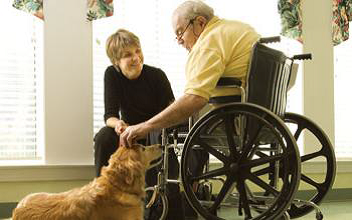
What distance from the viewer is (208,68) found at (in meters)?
1.86

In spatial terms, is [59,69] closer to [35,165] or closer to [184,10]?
[35,165]

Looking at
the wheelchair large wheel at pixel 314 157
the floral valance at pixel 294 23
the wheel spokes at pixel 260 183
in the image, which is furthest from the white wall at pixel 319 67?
the wheel spokes at pixel 260 183

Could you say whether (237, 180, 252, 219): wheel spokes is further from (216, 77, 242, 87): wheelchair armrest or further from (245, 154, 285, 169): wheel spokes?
(216, 77, 242, 87): wheelchair armrest

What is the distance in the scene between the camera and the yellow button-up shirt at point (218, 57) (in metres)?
1.85

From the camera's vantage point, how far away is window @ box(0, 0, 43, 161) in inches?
119

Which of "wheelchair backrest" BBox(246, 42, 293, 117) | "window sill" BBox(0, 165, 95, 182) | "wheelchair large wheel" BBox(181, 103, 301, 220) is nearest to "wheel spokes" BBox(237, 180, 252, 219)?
"wheelchair large wheel" BBox(181, 103, 301, 220)

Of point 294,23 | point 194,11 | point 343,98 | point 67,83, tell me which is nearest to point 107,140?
point 67,83

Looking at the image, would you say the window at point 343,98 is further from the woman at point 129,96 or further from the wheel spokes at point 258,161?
the wheel spokes at point 258,161

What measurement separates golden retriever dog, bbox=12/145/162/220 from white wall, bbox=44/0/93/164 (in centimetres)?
116

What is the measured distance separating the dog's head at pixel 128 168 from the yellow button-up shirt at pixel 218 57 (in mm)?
350

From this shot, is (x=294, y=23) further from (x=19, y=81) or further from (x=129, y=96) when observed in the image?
(x=19, y=81)

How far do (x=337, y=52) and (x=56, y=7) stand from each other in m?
2.56

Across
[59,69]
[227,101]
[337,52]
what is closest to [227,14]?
[337,52]

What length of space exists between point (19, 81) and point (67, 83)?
337mm
